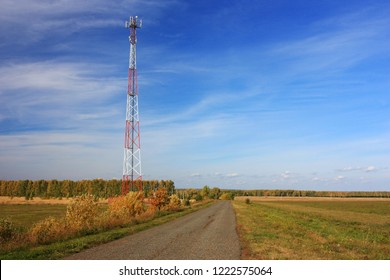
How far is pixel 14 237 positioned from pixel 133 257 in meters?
8.33

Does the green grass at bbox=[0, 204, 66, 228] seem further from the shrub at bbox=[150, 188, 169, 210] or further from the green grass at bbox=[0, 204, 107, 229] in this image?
the shrub at bbox=[150, 188, 169, 210]

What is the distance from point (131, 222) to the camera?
96.2 feet

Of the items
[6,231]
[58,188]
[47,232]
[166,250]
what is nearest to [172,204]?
[47,232]

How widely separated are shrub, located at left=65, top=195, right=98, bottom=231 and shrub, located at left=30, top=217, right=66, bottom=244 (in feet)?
5.22

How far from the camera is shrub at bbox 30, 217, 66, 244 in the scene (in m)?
18.2

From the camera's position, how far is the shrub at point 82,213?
23.3 metres

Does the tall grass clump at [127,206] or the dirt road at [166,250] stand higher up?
the tall grass clump at [127,206]

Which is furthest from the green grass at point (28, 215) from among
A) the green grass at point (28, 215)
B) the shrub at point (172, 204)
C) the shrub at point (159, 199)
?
the shrub at point (172, 204)

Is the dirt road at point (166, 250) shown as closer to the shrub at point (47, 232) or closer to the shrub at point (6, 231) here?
the shrub at point (47, 232)

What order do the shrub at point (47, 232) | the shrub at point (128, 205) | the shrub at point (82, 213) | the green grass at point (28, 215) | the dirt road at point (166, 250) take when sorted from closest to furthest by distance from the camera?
1. the dirt road at point (166, 250)
2. the shrub at point (47, 232)
3. the shrub at point (82, 213)
4. the shrub at point (128, 205)
5. the green grass at point (28, 215)

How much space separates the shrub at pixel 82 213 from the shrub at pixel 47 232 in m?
1.59
